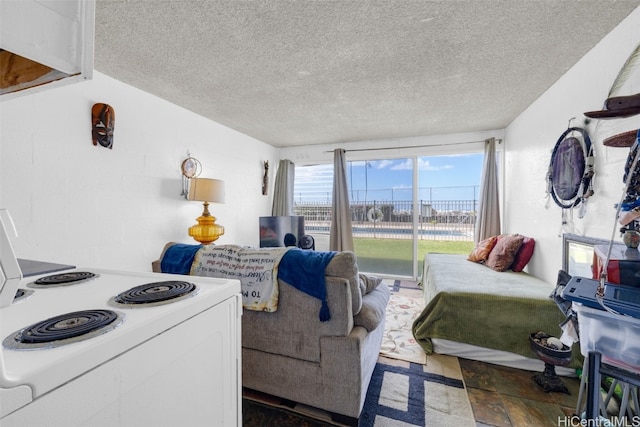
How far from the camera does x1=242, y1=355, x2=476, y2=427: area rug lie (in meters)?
1.47

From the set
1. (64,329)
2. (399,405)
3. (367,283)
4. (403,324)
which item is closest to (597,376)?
(399,405)

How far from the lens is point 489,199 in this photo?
3.70 m

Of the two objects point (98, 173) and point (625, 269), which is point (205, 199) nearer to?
point (98, 173)

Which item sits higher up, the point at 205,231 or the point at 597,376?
the point at 205,231

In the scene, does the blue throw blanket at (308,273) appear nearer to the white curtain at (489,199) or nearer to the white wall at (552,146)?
the white wall at (552,146)

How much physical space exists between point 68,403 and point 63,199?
2.15 m

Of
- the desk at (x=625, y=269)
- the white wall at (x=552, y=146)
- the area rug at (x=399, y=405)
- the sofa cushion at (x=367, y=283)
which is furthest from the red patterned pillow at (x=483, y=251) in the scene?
the desk at (x=625, y=269)

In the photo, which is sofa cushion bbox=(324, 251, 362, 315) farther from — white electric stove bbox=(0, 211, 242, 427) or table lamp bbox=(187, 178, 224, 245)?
table lamp bbox=(187, 178, 224, 245)

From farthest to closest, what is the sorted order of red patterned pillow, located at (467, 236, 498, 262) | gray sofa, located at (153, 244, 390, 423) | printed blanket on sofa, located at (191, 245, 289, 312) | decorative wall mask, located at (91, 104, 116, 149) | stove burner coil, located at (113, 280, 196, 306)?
red patterned pillow, located at (467, 236, 498, 262)
decorative wall mask, located at (91, 104, 116, 149)
printed blanket on sofa, located at (191, 245, 289, 312)
gray sofa, located at (153, 244, 390, 423)
stove burner coil, located at (113, 280, 196, 306)

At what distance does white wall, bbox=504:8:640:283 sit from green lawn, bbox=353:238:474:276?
1.24 m

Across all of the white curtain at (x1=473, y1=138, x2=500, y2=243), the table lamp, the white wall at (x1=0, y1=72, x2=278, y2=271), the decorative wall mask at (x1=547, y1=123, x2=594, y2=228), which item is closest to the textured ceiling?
the white wall at (x1=0, y1=72, x2=278, y2=271)

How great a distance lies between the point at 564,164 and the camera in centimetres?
216

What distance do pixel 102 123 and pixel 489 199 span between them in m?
4.42

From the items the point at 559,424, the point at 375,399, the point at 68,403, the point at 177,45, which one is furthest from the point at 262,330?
the point at 177,45
